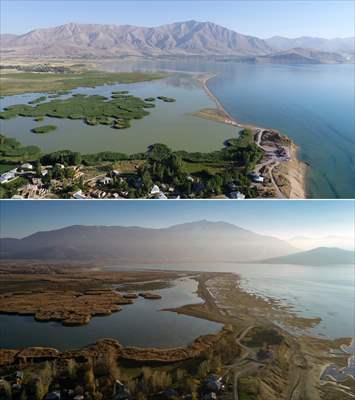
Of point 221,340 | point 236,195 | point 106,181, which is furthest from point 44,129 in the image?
point 221,340

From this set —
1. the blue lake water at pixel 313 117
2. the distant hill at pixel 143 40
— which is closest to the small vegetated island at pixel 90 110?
the blue lake water at pixel 313 117

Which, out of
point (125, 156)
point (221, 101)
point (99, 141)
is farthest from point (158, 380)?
point (221, 101)

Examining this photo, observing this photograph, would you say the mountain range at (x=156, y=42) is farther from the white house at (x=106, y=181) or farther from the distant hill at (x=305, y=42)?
the white house at (x=106, y=181)

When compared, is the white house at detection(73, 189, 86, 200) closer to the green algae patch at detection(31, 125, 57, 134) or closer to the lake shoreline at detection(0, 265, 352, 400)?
the lake shoreline at detection(0, 265, 352, 400)

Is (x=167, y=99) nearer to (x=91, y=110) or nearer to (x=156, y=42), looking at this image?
(x=91, y=110)

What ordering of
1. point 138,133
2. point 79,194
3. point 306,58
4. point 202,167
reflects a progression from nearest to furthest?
point 79,194, point 202,167, point 138,133, point 306,58

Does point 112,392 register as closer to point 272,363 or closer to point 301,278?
point 272,363
